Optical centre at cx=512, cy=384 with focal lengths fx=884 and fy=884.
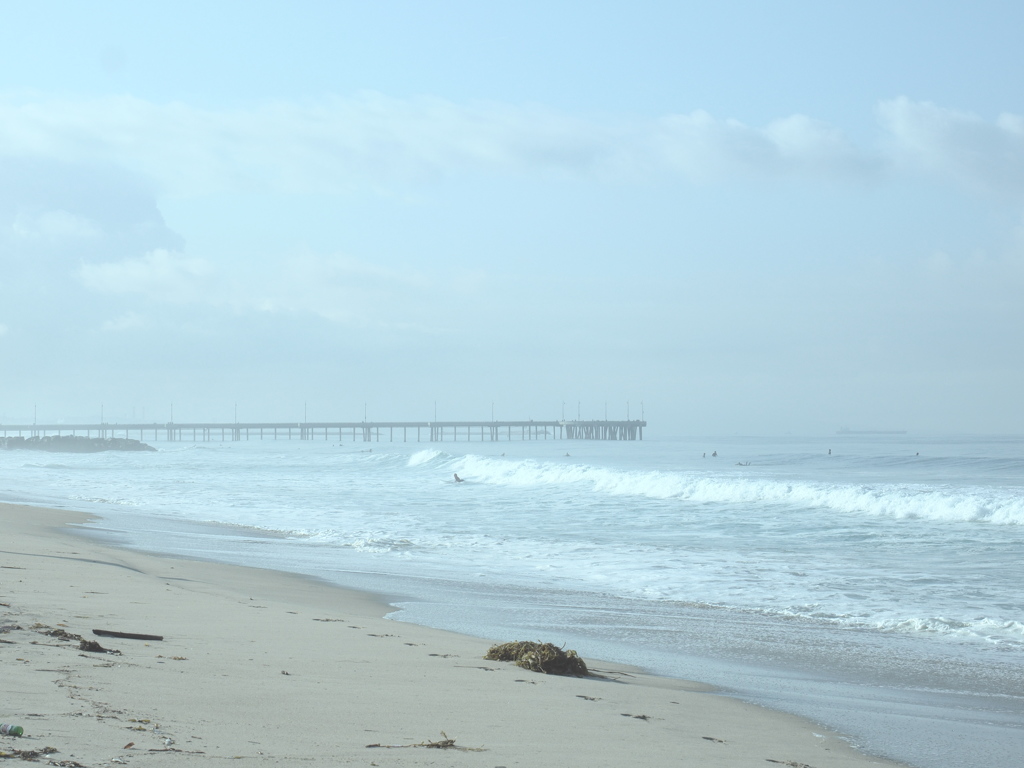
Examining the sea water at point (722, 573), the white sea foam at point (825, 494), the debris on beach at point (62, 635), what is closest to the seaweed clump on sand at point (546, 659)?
the sea water at point (722, 573)

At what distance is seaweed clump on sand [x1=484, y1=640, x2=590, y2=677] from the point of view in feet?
19.2

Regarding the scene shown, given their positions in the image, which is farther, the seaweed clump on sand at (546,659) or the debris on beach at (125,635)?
the seaweed clump on sand at (546,659)

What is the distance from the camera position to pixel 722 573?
12117mm

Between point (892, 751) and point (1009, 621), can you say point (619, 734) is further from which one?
point (1009, 621)

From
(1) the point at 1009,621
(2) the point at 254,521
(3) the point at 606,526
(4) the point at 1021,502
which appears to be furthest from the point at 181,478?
(1) the point at 1009,621

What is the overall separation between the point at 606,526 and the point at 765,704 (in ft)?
44.3

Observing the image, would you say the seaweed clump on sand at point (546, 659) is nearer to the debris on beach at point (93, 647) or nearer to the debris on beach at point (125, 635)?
the debris on beach at point (125, 635)

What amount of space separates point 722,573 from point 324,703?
8.64 meters

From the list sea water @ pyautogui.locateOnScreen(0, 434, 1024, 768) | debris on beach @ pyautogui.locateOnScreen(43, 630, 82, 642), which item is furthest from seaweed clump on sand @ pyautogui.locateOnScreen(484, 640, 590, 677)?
debris on beach @ pyautogui.locateOnScreen(43, 630, 82, 642)

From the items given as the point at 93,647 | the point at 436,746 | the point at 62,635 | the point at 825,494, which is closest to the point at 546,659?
the point at 436,746

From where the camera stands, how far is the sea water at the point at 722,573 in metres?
6.21

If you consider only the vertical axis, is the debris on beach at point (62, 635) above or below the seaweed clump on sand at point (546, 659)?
above

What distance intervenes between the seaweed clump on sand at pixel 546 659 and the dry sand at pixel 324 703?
0.31ft

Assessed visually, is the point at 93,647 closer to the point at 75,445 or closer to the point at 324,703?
the point at 324,703
